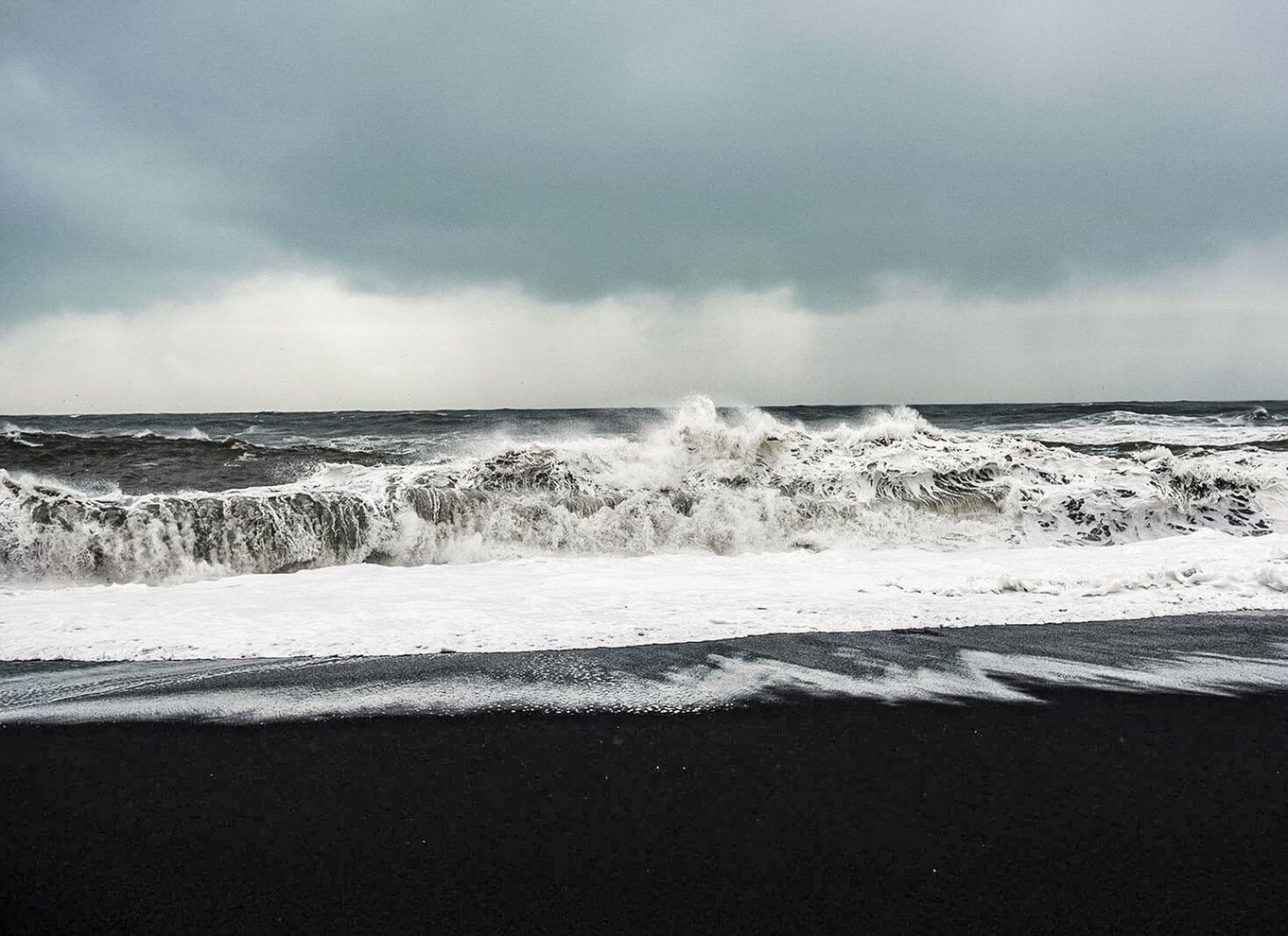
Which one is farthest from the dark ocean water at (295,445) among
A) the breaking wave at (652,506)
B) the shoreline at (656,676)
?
the shoreline at (656,676)

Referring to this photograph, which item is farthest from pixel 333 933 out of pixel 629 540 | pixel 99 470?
pixel 99 470

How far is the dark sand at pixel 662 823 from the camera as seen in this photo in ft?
5.91

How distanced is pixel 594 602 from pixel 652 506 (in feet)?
11.7

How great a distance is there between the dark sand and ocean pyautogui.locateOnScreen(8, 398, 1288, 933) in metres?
0.01

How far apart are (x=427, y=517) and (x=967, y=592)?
17.0 ft

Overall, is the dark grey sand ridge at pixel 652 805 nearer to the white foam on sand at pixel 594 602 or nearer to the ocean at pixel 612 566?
the ocean at pixel 612 566

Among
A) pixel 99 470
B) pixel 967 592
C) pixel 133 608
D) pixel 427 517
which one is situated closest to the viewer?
pixel 133 608

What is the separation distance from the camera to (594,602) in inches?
203

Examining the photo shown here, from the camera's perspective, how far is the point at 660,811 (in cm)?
226

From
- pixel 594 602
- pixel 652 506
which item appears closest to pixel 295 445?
pixel 652 506

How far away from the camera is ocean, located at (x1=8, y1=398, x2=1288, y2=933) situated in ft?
6.12

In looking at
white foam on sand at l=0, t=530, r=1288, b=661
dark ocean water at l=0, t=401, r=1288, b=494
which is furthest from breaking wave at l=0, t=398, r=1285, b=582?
dark ocean water at l=0, t=401, r=1288, b=494

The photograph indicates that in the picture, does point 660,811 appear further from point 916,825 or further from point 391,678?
point 391,678

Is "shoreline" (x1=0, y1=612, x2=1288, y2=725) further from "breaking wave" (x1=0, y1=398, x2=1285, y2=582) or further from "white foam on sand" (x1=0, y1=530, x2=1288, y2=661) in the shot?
"breaking wave" (x1=0, y1=398, x2=1285, y2=582)
